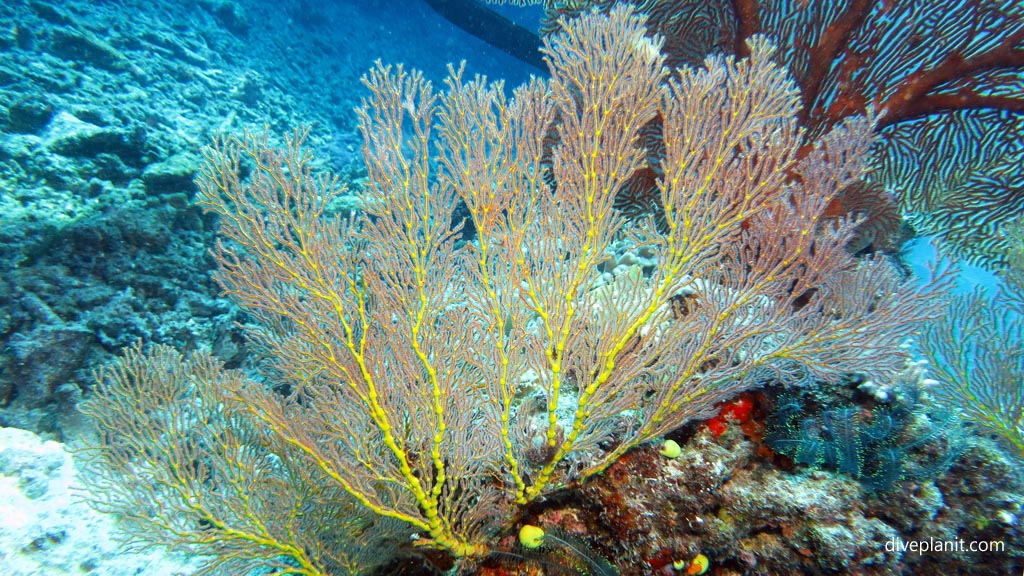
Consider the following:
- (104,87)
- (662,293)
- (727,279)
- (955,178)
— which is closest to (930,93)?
(955,178)

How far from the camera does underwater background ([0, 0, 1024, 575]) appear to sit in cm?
284

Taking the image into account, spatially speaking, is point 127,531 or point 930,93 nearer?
point 127,531

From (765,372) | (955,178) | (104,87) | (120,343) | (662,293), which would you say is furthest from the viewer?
(104,87)

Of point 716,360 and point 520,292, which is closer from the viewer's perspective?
point 520,292

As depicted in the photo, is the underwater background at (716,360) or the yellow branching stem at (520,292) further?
the underwater background at (716,360)

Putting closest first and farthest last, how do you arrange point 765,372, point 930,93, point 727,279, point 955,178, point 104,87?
point 727,279 < point 765,372 < point 930,93 < point 955,178 < point 104,87

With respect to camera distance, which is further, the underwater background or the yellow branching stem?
the underwater background

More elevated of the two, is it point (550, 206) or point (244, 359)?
point (550, 206)

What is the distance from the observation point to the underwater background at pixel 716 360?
9.31 ft

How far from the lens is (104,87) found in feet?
30.0

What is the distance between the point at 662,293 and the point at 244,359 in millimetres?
6223

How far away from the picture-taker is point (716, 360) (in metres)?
3.37

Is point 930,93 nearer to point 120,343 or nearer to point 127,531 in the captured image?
point 127,531

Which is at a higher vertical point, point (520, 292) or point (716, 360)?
point (520, 292)
